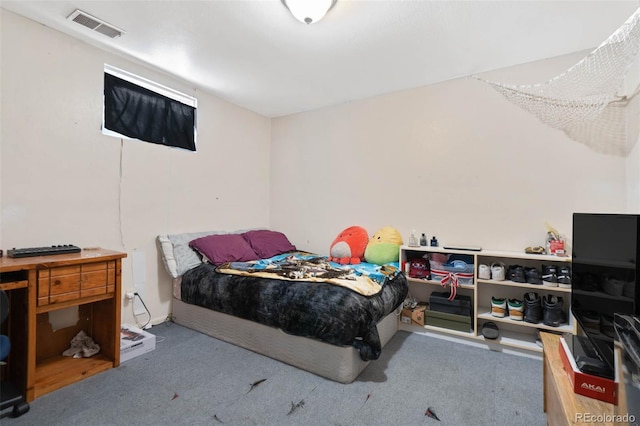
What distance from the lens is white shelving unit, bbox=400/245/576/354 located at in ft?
7.45

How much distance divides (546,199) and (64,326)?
4011 mm

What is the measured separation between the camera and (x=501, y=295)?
2.63m

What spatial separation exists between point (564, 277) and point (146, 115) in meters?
3.84

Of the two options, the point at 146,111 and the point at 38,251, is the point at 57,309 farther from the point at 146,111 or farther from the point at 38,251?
the point at 146,111

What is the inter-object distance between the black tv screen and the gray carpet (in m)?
0.70

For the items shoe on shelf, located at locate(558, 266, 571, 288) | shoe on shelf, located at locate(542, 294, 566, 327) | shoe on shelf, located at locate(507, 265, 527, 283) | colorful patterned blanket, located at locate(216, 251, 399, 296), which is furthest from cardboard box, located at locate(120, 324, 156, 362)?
shoe on shelf, located at locate(558, 266, 571, 288)

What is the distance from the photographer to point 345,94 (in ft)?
10.9

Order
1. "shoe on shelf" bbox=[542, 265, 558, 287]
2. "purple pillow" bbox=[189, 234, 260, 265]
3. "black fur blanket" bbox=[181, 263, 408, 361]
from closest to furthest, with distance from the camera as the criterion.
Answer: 1. "black fur blanket" bbox=[181, 263, 408, 361]
2. "shoe on shelf" bbox=[542, 265, 558, 287]
3. "purple pillow" bbox=[189, 234, 260, 265]

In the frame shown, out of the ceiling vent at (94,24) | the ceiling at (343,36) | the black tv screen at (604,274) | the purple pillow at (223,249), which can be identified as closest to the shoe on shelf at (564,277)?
the black tv screen at (604,274)

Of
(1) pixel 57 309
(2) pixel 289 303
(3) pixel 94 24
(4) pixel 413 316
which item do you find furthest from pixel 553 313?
(3) pixel 94 24

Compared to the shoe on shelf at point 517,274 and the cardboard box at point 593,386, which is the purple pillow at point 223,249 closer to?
the shoe on shelf at point 517,274

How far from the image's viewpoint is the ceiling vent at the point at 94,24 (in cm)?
201

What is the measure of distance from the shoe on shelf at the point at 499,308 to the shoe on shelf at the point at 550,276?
34 centimetres

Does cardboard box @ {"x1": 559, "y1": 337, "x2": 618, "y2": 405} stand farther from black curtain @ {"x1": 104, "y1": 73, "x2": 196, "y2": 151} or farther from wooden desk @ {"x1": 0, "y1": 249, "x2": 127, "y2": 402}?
black curtain @ {"x1": 104, "y1": 73, "x2": 196, "y2": 151}
